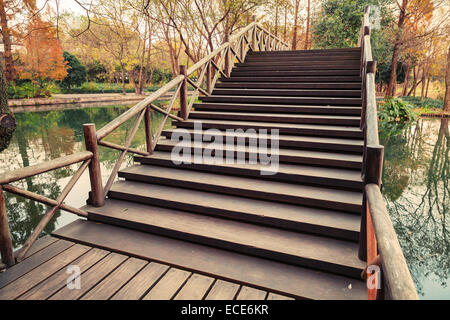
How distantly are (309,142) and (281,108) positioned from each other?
1.38 meters

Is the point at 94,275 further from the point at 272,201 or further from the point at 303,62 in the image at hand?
the point at 303,62

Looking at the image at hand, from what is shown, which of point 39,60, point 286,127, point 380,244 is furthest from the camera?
point 39,60

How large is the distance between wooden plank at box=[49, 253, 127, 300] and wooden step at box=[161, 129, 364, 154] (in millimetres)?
2464

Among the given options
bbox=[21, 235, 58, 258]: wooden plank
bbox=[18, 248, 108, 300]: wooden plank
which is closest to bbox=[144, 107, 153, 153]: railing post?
bbox=[21, 235, 58, 258]: wooden plank

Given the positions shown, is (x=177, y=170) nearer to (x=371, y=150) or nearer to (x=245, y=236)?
(x=245, y=236)

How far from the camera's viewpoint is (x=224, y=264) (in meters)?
2.49

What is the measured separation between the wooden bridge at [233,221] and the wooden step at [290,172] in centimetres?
1

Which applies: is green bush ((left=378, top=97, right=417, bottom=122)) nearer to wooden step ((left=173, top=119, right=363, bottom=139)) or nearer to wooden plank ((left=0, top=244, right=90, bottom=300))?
wooden step ((left=173, top=119, right=363, bottom=139))

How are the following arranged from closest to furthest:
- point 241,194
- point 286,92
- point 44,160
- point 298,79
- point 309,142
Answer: point 241,194
point 309,142
point 286,92
point 298,79
point 44,160

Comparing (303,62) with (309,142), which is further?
(303,62)

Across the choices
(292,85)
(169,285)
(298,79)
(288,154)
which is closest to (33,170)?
(169,285)

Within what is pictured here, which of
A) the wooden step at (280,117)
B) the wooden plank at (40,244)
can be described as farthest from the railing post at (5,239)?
the wooden step at (280,117)
